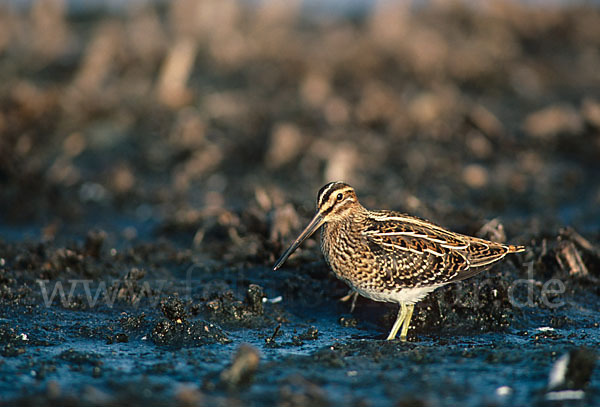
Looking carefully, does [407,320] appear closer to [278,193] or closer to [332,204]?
[332,204]

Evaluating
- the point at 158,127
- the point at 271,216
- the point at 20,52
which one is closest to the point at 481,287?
the point at 271,216

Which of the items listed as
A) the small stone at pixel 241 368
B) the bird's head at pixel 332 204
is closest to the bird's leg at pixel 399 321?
the bird's head at pixel 332 204

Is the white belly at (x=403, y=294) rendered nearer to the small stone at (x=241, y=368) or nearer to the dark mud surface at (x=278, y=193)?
the dark mud surface at (x=278, y=193)

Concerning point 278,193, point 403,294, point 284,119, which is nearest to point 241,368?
point 403,294

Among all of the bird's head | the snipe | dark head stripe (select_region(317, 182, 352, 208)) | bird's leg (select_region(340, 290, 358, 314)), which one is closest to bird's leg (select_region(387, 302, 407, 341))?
the snipe

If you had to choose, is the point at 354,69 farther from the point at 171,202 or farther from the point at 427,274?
the point at 427,274

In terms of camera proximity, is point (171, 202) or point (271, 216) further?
point (171, 202)
